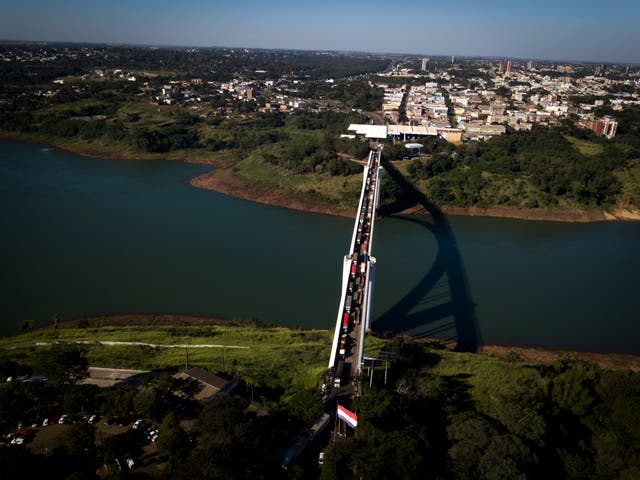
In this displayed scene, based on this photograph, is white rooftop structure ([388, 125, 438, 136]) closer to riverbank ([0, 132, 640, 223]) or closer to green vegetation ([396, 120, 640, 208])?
green vegetation ([396, 120, 640, 208])

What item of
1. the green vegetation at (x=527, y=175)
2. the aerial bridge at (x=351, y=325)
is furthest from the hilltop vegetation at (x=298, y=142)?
the aerial bridge at (x=351, y=325)

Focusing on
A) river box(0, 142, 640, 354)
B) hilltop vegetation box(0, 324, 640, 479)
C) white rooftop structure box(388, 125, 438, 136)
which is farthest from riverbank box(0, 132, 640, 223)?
hilltop vegetation box(0, 324, 640, 479)

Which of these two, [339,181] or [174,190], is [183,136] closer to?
[174,190]

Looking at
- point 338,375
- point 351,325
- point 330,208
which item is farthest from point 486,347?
point 330,208

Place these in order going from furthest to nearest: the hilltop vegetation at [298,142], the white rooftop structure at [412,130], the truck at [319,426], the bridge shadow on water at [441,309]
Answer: the white rooftop structure at [412,130]
the hilltop vegetation at [298,142]
the bridge shadow on water at [441,309]
the truck at [319,426]

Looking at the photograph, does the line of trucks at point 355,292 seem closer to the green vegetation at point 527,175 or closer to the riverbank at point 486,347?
the riverbank at point 486,347
